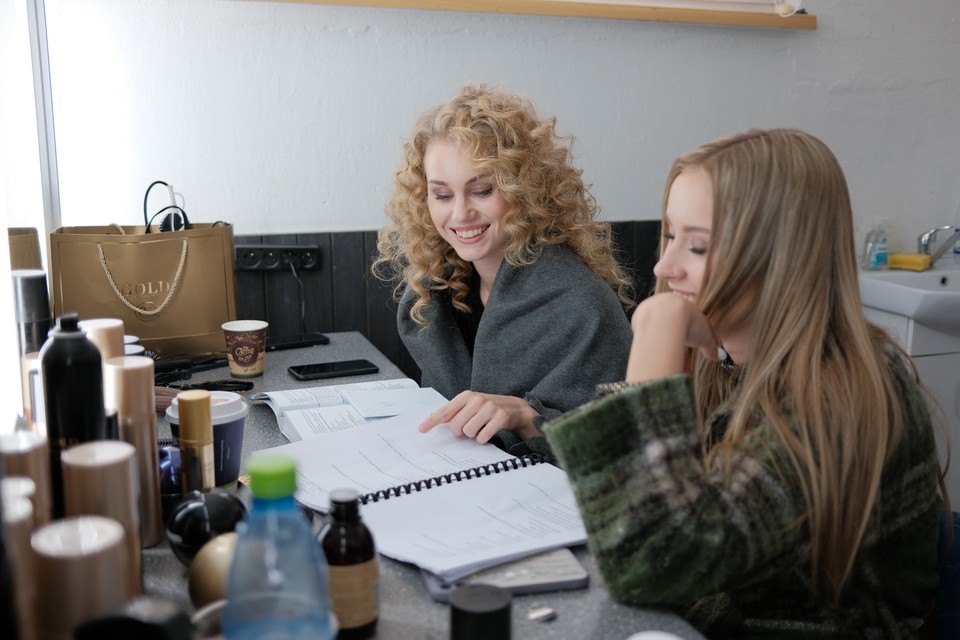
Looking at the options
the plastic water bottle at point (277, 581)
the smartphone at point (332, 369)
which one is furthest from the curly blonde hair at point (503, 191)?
the plastic water bottle at point (277, 581)

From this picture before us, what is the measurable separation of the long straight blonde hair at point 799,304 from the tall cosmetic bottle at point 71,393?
0.60 meters

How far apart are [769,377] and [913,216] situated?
6.96ft

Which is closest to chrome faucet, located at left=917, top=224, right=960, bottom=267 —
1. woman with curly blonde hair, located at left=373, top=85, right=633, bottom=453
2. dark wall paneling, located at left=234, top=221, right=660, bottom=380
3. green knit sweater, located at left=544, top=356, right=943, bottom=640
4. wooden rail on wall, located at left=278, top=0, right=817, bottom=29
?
wooden rail on wall, located at left=278, top=0, right=817, bottom=29

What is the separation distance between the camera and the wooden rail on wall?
7.08ft

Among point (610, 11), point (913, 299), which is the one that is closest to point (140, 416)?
point (610, 11)

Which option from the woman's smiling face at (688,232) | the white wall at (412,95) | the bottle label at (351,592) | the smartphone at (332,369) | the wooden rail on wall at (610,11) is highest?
the wooden rail on wall at (610,11)

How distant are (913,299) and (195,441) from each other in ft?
6.40

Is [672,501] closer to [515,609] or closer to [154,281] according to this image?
[515,609]

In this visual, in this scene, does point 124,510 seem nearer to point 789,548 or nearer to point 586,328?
point 789,548

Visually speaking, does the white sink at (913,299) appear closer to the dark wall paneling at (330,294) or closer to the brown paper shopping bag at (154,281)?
the dark wall paneling at (330,294)

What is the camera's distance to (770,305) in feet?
3.12

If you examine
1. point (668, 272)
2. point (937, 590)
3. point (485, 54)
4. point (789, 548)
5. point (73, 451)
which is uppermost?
point (485, 54)

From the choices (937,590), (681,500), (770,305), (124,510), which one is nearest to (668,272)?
(770,305)

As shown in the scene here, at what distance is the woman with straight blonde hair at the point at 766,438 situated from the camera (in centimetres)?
79
